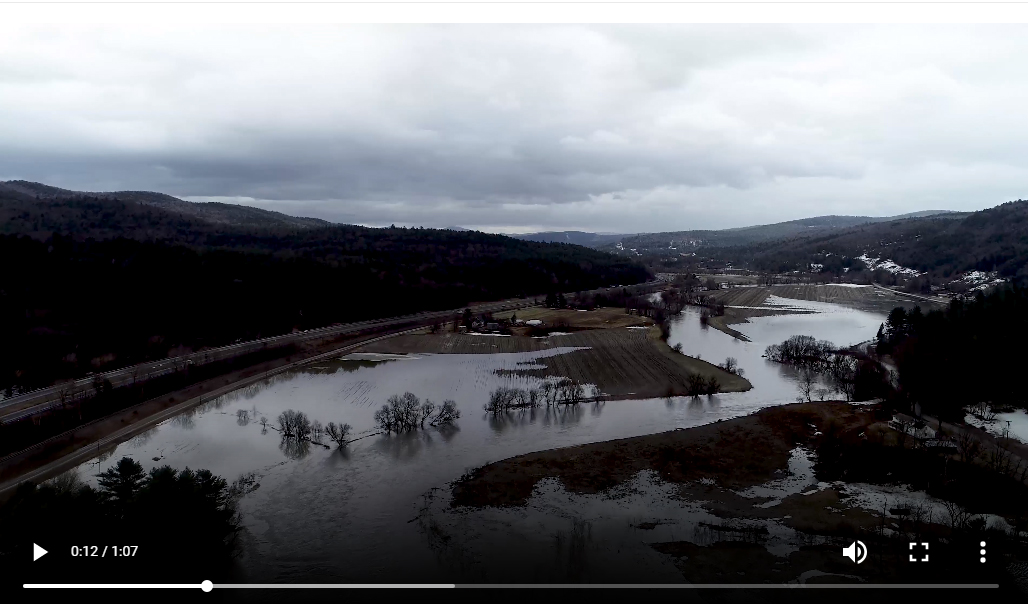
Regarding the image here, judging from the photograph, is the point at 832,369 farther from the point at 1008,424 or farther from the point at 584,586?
the point at 584,586

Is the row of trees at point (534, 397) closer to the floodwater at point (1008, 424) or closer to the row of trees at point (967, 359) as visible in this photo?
the row of trees at point (967, 359)

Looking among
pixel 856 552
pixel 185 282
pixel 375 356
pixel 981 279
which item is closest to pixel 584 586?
pixel 856 552

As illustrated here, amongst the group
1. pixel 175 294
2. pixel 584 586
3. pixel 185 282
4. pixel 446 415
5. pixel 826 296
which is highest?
pixel 185 282

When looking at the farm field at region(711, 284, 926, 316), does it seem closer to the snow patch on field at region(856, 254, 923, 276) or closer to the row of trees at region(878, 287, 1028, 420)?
the snow patch on field at region(856, 254, 923, 276)

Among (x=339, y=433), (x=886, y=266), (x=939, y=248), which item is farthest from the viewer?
(x=886, y=266)

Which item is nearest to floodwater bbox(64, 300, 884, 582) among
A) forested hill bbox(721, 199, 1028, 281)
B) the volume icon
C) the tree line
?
the volume icon

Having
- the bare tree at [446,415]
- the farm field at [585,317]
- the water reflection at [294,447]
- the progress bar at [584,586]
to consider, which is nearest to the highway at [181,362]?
the farm field at [585,317]
